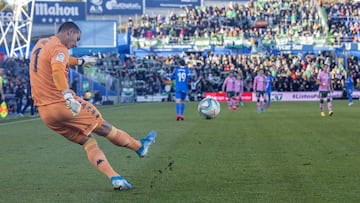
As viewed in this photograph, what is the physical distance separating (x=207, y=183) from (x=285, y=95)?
143 feet

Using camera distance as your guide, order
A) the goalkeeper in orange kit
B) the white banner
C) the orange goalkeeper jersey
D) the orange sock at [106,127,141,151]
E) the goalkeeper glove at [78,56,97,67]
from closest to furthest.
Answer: the goalkeeper in orange kit, the orange goalkeeper jersey, the orange sock at [106,127,141,151], the goalkeeper glove at [78,56,97,67], the white banner

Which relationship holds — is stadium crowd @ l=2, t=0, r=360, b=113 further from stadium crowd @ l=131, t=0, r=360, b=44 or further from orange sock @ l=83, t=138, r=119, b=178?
orange sock @ l=83, t=138, r=119, b=178

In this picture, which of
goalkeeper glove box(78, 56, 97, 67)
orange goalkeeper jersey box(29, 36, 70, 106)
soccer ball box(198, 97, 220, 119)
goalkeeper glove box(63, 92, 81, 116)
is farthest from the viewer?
soccer ball box(198, 97, 220, 119)

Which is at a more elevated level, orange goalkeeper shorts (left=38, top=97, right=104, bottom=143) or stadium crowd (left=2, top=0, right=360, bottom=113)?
orange goalkeeper shorts (left=38, top=97, right=104, bottom=143)

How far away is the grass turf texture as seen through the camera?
8.09 m

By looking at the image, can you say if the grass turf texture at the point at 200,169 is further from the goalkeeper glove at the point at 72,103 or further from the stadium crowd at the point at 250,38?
the stadium crowd at the point at 250,38

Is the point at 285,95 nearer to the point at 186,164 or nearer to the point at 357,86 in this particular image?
the point at 357,86

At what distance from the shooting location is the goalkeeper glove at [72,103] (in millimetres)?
7633

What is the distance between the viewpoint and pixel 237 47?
57625mm

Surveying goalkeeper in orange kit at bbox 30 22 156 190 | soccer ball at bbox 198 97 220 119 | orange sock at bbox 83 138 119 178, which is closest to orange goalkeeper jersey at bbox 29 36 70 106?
goalkeeper in orange kit at bbox 30 22 156 190

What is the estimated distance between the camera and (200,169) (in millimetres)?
10438

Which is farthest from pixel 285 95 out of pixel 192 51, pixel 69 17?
pixel 69 17

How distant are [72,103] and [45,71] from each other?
662mm

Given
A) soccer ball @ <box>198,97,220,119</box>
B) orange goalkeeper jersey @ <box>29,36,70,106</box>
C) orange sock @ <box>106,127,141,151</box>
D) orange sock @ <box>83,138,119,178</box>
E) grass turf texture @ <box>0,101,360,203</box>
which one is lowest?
soccer ball @ <box>198,97,220,119</box>
